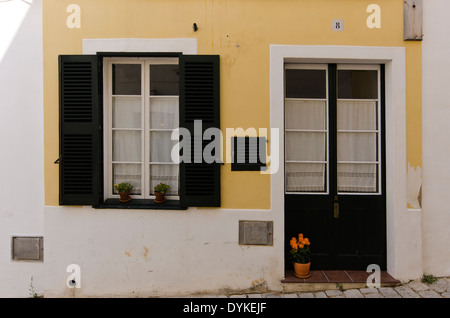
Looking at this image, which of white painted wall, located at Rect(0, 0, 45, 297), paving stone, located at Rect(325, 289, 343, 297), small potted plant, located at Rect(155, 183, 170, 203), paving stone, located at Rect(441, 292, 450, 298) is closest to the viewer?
paving stone, located at Rect(441, 292, 450, 298)

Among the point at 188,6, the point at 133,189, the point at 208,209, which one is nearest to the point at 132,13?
the point at 188,6

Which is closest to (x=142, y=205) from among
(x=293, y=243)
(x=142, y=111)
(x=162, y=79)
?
(x=142, y=111)

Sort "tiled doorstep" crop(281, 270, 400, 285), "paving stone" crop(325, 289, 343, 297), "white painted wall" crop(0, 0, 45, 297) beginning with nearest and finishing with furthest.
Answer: "paving stone" crop(325, 289, 343, 297) → "tiled doorstep" crop(281, 270, 400, 285) → "white painted wall" crop(0, 0, 45, 297)

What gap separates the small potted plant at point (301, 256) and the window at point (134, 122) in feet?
4.15

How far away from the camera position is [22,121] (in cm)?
384

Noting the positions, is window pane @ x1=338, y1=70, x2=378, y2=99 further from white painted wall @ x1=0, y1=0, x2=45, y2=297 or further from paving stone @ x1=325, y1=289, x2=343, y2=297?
white painted wall @ x1=0, y1=0, x2=45, y2=297

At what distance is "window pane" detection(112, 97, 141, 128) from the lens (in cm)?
388

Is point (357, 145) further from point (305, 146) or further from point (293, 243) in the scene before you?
point (293, 243)

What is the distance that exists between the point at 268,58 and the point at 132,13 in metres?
2.00

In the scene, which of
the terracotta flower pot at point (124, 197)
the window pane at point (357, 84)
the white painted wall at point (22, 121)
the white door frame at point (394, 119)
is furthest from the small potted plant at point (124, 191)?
the window pane at point (357, 84)

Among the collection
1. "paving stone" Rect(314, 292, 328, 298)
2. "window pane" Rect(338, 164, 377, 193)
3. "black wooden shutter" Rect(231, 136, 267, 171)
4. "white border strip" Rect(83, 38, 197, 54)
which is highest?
"white border strip" Rect(83, 38, 197, 54)

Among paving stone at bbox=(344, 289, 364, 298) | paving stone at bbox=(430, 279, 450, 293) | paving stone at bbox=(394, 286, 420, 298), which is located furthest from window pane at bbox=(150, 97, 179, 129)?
paving stone at bbox=(430, 279, 450, 293)

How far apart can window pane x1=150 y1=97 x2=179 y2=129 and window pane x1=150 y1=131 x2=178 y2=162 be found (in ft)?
0.39

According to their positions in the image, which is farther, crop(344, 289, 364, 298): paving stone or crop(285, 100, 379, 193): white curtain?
crop(285, 100, 379, 193): white curtain
